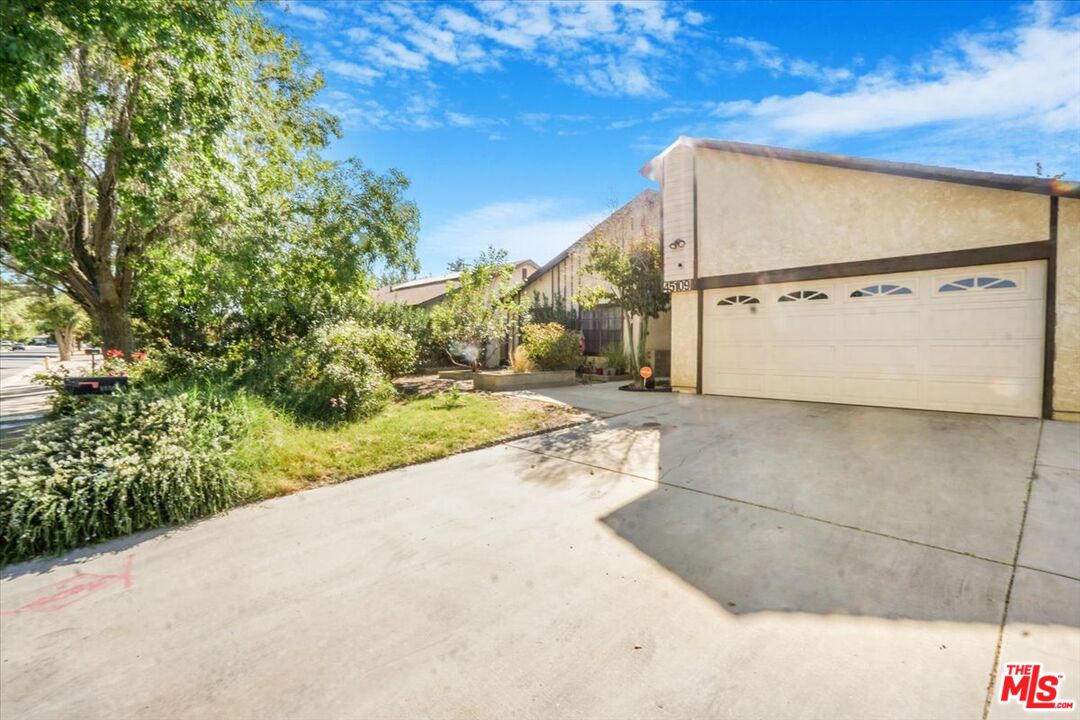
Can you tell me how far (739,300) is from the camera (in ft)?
31.8

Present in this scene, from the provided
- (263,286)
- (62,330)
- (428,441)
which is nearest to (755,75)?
(428,441)

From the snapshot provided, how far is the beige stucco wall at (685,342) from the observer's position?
10.3 meters

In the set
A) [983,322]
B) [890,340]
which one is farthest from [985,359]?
[890,340]

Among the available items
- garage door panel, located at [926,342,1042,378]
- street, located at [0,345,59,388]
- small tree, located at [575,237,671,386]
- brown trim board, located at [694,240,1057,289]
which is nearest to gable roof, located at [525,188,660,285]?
small tree, located at [575,237,671,386]

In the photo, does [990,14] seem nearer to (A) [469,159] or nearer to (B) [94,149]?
(A) [469,159]

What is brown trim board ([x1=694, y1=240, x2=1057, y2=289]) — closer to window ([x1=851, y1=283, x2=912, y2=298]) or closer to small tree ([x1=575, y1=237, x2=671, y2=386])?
window ([x1=851, y1=283, x2=912, y2=298])

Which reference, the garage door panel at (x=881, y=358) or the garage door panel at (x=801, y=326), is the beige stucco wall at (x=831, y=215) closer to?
the garage door panel at (x=801, y=326)

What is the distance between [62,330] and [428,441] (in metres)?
35.3

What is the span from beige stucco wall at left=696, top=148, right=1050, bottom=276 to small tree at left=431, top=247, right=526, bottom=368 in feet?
21.5

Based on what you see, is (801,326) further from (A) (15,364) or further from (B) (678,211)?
(A) (15,364)

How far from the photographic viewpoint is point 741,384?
31.7 feet

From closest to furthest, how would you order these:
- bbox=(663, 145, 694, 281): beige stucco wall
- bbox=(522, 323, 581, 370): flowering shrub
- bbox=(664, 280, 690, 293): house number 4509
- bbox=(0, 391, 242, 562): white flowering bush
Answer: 1. bbox=(0, 391, 242, 562): white flowering bush
2. bbox=(663, 145, 694, 281): beige stucco wall
3. bbox=(664, 280, 690, 293): house number 4509
4. bbox=(522, 323, 581, 370): flowering shrub

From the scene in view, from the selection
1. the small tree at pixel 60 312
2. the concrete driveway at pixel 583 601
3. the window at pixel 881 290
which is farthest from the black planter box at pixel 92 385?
the small tree at pixel 60 312

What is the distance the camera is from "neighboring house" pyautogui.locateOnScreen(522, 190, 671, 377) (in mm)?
12523
